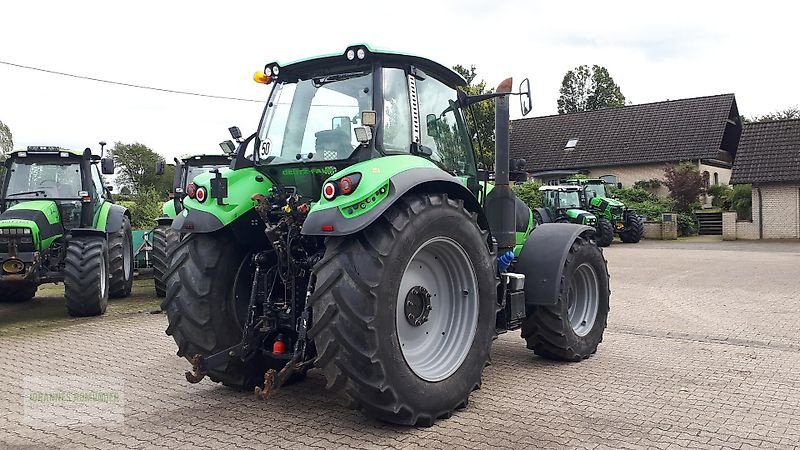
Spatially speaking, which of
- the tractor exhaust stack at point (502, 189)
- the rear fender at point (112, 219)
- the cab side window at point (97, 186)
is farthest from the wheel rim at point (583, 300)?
the cab side window at point (97, 186)

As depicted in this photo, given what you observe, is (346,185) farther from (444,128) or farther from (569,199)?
(569,199)

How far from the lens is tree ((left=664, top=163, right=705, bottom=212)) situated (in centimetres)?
3022

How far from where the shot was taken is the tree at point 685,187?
99.1 feet

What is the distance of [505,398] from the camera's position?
5.06m

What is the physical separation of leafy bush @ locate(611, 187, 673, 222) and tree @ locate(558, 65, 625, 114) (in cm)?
3546

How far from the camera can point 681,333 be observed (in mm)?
7758

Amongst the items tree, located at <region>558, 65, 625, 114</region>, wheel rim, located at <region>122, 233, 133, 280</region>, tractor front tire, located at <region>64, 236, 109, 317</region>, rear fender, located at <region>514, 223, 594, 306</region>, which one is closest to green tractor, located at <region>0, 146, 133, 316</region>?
tractor front tire, located at <region>64, 236, 109, 317</region>

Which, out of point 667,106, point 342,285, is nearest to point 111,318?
point 342,285

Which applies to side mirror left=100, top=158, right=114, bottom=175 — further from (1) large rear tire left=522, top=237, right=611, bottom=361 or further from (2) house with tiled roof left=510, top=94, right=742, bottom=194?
(2) house with tiled roof left=510, top=94, right=742, bottom=194

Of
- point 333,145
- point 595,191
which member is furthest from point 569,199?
point 333,145

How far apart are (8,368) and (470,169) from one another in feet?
15.7

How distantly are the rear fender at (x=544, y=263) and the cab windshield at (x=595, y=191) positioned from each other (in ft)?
65.7

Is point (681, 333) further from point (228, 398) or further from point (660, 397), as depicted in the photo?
point (228, 398)

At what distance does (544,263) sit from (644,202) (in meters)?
25.7
